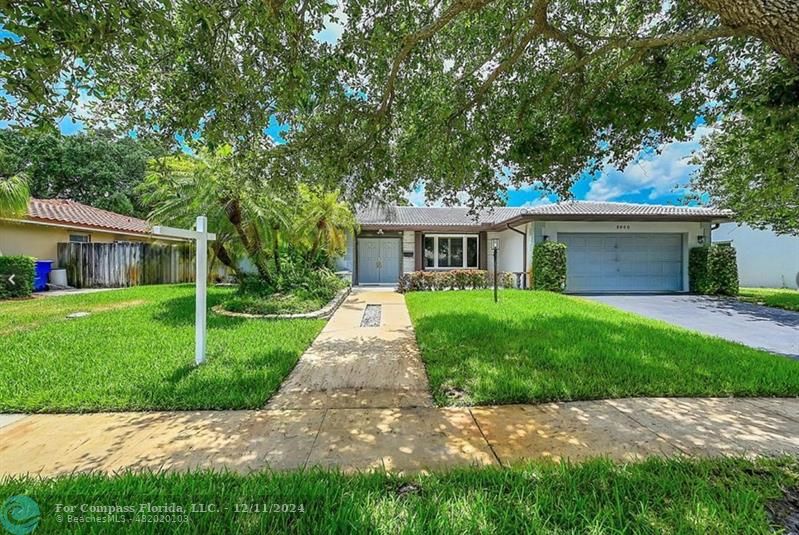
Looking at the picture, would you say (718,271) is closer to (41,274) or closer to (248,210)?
(248,210)

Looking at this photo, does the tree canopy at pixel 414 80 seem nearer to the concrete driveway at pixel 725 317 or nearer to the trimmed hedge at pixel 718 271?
the concrete driveway at pixel 725 317

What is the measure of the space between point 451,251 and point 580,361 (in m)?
13.6

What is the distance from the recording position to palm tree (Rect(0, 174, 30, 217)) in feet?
32.6

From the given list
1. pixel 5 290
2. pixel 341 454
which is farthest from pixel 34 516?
pixel 5 290

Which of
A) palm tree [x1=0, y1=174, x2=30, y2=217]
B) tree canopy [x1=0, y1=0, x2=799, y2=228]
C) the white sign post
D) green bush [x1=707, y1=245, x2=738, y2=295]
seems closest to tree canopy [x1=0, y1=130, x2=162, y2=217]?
palm tree [x1=0, y1=174, x2=30, y2=217]

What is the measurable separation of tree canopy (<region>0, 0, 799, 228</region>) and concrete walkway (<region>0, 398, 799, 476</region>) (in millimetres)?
2638

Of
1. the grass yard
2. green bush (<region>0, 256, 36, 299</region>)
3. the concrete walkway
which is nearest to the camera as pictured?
the grass yard

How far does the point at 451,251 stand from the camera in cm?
1855

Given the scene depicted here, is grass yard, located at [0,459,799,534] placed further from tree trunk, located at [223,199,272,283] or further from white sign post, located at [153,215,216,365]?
tree trunk, located at [223,199,272,283]

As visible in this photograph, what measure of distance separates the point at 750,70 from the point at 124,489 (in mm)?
8403

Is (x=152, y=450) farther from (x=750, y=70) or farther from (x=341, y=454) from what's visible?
(x=750, y=70)

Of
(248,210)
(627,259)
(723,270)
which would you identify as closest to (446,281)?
(627,259)

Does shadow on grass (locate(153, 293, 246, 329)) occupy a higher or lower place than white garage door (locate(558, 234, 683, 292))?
lower

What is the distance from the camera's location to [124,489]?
2.36m
